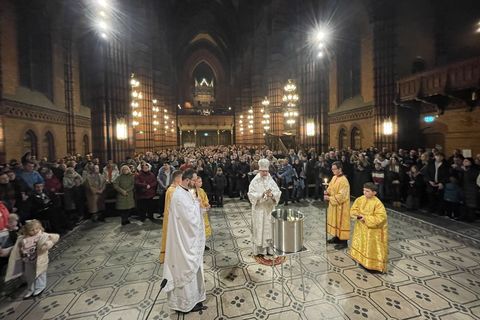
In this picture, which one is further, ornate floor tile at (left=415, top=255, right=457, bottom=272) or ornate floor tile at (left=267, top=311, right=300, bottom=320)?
ornate floor tile at (left=415, top=255, right=457, bottom=272)

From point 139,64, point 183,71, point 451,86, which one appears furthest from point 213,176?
point 183,71

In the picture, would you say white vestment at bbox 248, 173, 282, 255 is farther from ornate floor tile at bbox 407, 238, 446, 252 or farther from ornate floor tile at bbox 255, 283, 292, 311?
ornate floor tile at bbox 407, 238, 446, 252

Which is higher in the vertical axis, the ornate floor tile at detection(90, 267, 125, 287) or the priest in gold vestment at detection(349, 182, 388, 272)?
the priest in gold vestment at detection(349, 182, 388, 272)

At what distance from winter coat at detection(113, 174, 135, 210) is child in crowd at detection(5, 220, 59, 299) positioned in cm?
333

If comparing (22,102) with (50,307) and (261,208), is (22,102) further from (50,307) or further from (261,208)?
(261,208)

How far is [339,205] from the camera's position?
5.62 metres

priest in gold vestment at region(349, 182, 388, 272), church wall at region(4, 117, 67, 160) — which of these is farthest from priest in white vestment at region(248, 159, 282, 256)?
church wall at region(4, 117, 67, 160)

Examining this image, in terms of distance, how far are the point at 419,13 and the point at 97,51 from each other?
18.3 metres

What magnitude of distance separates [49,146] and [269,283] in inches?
689

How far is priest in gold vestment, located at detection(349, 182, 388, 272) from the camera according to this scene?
4.45 m

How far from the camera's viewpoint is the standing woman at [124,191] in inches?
296

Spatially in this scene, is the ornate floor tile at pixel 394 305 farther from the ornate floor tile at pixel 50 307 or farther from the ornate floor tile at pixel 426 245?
the ornate floor tile at pixel 50 307

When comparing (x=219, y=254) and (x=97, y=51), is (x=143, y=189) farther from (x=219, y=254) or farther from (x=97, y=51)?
(x=97, y=51)

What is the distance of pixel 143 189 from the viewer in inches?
305
